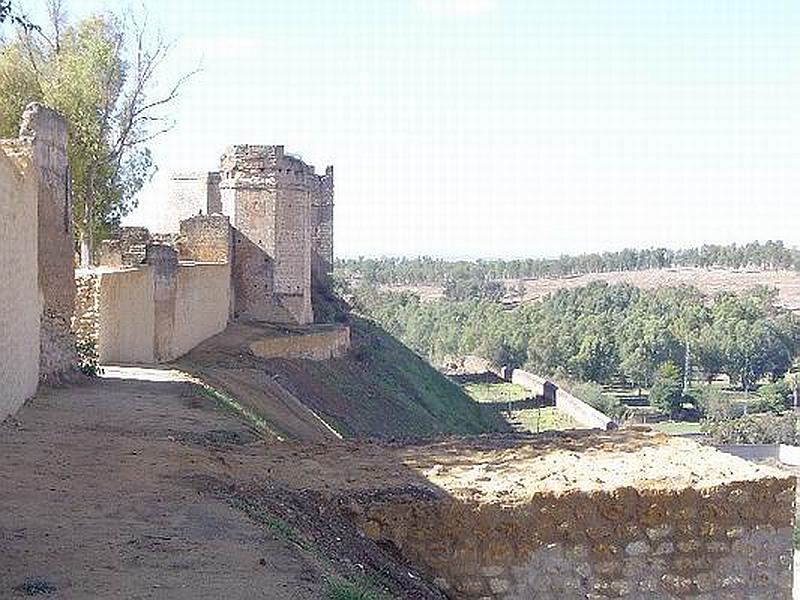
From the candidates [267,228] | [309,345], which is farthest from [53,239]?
[267,228]

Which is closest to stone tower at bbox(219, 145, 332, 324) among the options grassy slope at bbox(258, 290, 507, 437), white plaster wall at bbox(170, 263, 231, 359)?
white plaster wall at bbox(170, 263, 231, 359)

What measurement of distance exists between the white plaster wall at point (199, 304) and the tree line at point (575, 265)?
93.6m

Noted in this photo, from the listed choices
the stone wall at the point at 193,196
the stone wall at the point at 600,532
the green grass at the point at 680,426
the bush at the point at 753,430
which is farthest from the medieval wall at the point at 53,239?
the green grass at the point at 680,426

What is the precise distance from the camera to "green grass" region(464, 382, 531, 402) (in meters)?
48.1

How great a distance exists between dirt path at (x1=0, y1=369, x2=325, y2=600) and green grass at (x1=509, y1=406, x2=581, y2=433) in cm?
2799

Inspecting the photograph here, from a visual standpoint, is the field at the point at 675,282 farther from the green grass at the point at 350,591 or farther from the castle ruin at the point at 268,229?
the green grass at the point at 350,591

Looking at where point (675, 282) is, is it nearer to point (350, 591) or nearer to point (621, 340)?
point (621, 340)

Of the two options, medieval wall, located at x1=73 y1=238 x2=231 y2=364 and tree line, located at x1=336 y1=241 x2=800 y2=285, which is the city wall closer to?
medieval wall, located at x1=73 y1=238 x2=231 y2=364

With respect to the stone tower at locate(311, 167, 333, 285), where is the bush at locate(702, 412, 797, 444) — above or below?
below

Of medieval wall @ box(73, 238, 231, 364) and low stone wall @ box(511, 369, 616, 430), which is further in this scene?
low stone wall @ box(511, 369, 616, 430)

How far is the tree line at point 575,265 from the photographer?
427 feet

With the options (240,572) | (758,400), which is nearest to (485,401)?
(758,400)

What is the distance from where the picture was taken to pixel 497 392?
2004 inches

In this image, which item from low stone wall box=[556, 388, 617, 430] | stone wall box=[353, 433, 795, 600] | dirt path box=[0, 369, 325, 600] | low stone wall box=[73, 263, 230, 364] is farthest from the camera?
low stone wall box=[556, 388, 617, 430]
